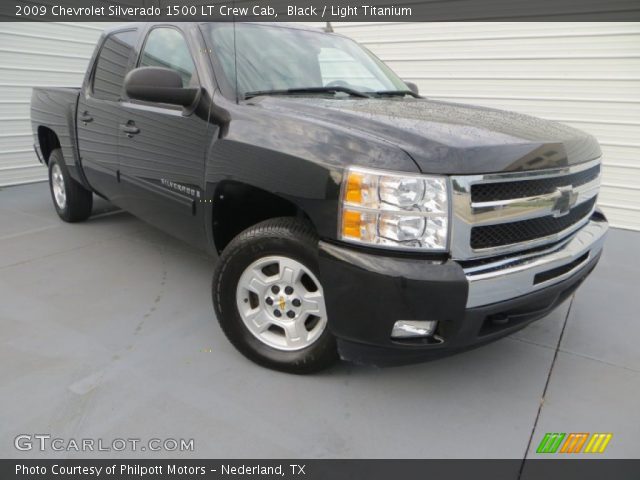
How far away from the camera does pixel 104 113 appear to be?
3838 millimetres

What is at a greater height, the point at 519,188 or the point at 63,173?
the point at 519,188

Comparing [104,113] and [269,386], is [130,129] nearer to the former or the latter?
[104,113]

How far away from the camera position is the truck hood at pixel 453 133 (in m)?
1.96

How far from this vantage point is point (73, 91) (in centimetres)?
446

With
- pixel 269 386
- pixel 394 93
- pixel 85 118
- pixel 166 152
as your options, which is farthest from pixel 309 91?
pixel 85 118

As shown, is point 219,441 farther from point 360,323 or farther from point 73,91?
point 73,91

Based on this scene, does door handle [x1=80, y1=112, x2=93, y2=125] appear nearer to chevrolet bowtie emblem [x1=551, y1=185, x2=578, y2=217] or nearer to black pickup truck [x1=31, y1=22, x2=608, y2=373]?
black pickup truck [x1=31, y1=22, x2=608, y2=373]

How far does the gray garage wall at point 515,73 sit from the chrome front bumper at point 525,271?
3.67 m

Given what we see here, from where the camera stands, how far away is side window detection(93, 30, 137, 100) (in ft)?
12.4

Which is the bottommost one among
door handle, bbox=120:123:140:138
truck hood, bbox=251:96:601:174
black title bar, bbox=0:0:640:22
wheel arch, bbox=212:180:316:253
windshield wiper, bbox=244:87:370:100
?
wheel arch, bbox=212:180:316:253

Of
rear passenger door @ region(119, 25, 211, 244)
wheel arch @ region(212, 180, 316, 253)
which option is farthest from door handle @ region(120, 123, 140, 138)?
wheel arch @ region(212, 180, 316, 253)

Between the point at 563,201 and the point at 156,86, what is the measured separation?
7.20 ft
